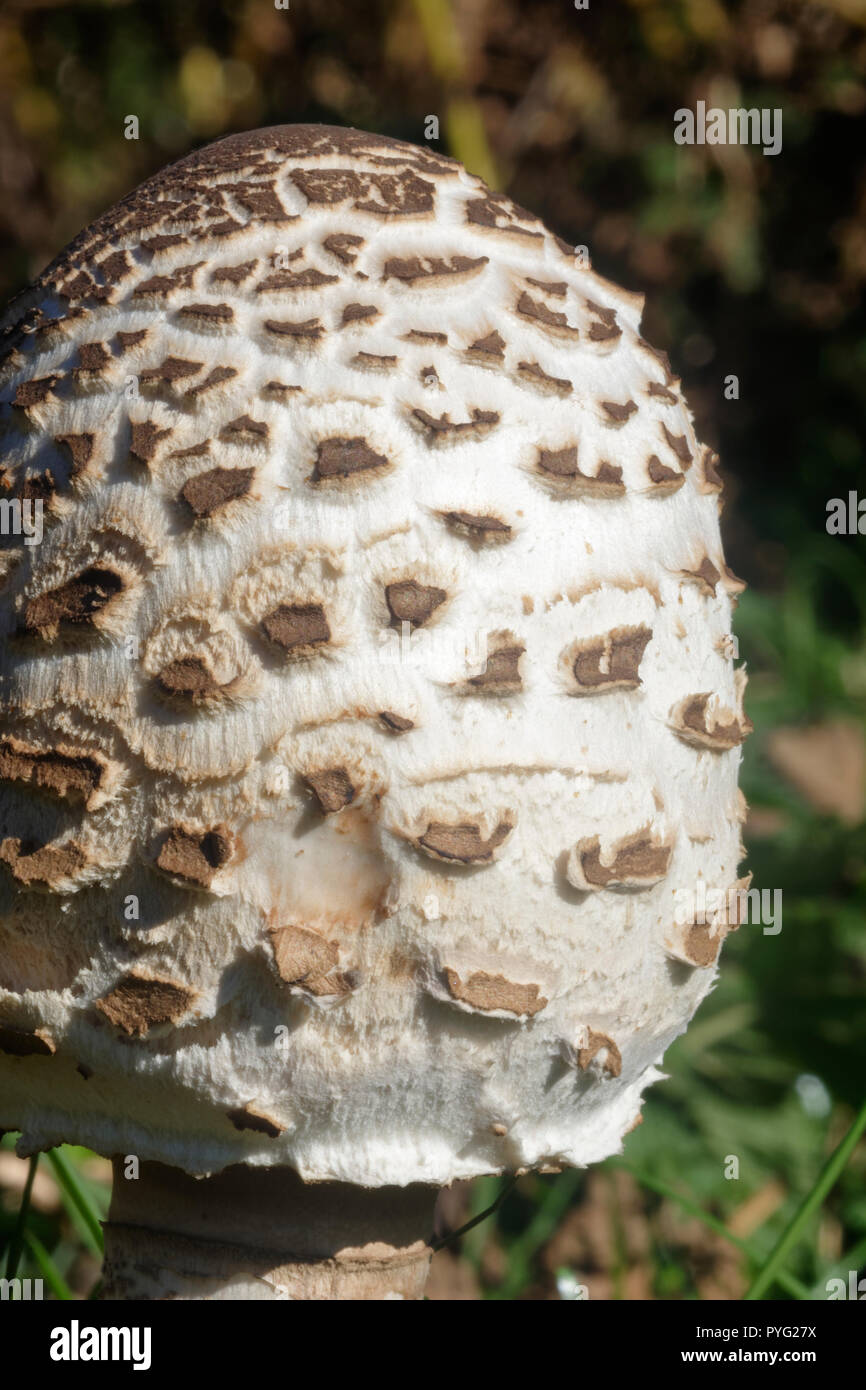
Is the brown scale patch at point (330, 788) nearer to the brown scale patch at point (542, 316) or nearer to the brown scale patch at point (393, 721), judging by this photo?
the brown scale patch at point (393, 721)

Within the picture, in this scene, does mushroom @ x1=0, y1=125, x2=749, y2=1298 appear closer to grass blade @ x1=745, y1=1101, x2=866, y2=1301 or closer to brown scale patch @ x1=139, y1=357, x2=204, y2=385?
brown scale patch @ x1=139, y1=357, x2=204, y2=385

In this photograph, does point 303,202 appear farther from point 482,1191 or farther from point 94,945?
point 482,1191

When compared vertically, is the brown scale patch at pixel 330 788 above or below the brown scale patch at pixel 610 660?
below

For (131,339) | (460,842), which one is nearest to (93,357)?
(131,339)

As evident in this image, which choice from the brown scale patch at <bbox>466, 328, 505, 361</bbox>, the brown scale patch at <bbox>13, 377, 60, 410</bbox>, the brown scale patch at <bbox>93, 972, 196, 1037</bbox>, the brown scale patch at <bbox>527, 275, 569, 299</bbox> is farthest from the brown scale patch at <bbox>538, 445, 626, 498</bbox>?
the brown scale patch at <bbox>93, 972, 196, 1037</bbox>

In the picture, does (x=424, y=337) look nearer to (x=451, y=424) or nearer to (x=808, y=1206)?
(x=451, y=424)

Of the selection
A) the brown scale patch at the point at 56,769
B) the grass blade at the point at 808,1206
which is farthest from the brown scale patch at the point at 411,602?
the grass blade at the point at 808,1206
